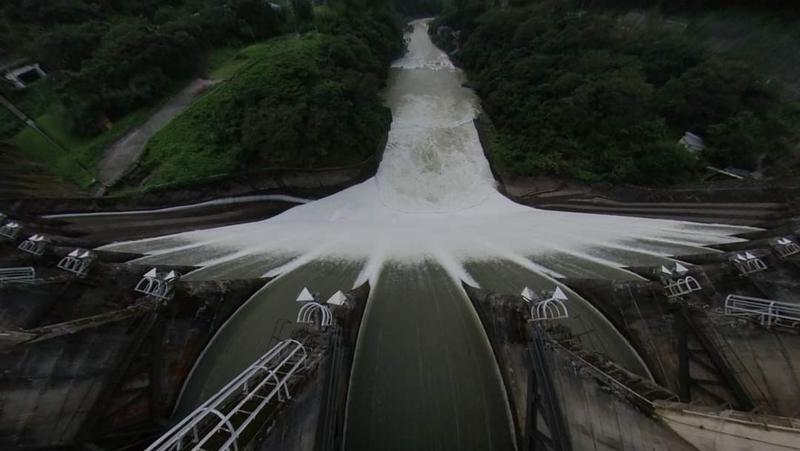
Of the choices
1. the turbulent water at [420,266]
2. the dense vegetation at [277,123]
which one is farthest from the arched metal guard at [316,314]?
the dense vegetation at [277,123]

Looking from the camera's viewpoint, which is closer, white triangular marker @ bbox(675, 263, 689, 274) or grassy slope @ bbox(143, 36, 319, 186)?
white triangular marker @ bbox(675, 263, 689, 274)

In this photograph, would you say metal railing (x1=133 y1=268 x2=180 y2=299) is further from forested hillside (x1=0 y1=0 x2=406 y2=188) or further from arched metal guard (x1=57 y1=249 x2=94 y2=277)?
forested hillside (x1=0 y1=0 x2=406 y2=188)

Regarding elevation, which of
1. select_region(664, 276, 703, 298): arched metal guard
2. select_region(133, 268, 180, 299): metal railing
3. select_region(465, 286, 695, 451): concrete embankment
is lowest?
select_region(465, 286, 695, 451): concrete embankment

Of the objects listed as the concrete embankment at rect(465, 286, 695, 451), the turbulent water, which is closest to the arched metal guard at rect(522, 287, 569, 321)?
the concrete embankment at rect(465, 286, 695, 451)

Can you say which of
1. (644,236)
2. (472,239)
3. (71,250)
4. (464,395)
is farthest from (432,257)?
(71,250)

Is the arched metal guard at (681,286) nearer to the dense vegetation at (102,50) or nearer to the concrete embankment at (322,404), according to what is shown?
the concrete embankment at (322,404)

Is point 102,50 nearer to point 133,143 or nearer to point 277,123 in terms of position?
point 133,143
